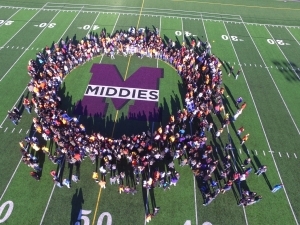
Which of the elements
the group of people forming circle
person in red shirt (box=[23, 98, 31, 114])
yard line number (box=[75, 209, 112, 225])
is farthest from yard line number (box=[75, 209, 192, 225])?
person in red shirt (box=[23, 98, 31, 114])

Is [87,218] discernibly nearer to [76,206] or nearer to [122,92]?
[76,206]

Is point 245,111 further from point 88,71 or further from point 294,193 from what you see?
point 88,71

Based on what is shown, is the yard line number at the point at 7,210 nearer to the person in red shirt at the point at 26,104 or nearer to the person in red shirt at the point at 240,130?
the person in red shirt at the point at 26,104

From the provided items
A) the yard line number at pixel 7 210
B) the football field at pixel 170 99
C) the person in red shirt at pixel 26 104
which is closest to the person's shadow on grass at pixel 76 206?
the football field at pixel 170 99

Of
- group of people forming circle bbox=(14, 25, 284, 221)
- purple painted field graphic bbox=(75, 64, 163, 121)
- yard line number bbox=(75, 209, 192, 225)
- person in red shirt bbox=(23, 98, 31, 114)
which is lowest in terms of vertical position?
yard line number bbox=(75, 209, 192, 225)

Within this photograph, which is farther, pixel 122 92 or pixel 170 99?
pixel 122 92

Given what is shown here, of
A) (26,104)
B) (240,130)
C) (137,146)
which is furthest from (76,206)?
(240,130)

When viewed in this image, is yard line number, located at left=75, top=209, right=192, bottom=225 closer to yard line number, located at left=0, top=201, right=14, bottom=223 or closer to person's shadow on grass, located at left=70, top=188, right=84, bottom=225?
person's shadow on grass, located at left=70, top=188, right=84, bottom=225
